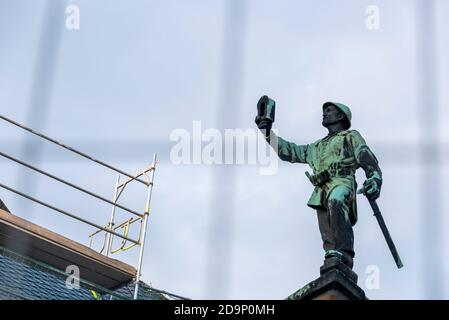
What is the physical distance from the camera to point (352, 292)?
40.6ft

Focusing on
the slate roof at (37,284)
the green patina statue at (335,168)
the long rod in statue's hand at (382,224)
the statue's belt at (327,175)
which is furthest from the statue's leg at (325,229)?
the slate roof at (37,284)

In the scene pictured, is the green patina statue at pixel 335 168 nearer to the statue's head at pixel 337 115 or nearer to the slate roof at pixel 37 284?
the statue's head at pixel 337 115

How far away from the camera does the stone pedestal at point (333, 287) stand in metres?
12.4

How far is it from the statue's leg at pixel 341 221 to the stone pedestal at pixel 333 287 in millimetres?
430

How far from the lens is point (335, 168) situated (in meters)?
13.9

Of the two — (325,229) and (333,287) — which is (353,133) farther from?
(333,287)

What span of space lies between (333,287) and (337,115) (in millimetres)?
3117

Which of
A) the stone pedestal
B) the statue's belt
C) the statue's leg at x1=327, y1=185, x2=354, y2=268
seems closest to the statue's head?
the statue's belt

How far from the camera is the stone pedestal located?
40.5 feet

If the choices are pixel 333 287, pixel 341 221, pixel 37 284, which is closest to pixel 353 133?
pixel 341 221
